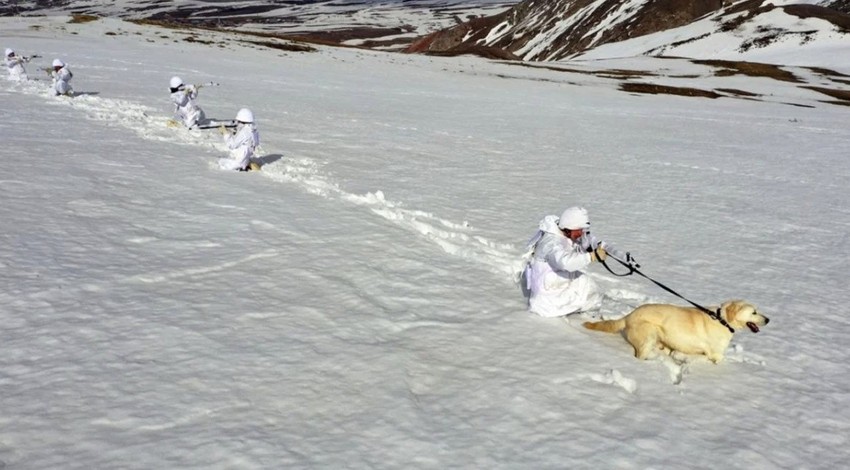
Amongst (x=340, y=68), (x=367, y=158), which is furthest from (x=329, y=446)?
(x=340, y=68)

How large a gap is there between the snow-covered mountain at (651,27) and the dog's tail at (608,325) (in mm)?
68948

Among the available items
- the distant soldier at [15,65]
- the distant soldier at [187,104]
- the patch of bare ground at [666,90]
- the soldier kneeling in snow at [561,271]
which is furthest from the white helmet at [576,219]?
the patch of bare ground at [666,90]

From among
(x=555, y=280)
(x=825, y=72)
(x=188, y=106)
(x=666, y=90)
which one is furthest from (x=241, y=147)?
(x=825, y=72)

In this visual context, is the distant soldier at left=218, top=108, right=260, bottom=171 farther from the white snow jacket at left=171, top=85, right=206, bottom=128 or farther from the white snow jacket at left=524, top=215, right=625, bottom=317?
the white snow jacket at left=524, top=215, right=625, bottom=317

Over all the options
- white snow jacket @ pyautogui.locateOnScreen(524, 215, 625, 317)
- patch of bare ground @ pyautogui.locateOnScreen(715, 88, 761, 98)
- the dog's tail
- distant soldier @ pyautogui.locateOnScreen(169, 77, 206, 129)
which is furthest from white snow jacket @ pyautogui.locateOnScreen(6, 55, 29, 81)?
patch of bare ground @ pyautogui.locateOnScreen(715, 88, 761, 98)

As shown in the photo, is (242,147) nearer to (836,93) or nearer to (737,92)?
(737,92)

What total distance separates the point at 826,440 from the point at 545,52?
306 ft

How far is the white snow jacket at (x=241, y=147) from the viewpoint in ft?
36.3

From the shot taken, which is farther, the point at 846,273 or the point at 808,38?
the point at 808,38

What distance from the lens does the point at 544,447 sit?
3805 mm

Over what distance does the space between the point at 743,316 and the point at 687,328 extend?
1.35 feet

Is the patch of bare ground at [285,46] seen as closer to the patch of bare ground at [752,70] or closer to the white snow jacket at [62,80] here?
the white snow jacket at [62,80]

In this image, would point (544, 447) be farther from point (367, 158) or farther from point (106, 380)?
point (367, 158)

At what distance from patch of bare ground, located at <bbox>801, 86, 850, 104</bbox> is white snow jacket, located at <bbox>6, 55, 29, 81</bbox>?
1624 inches
